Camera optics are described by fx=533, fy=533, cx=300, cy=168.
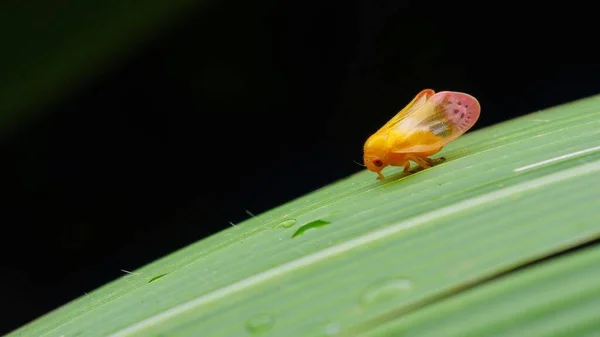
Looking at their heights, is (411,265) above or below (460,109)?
below

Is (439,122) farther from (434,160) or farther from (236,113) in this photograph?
(236,113)

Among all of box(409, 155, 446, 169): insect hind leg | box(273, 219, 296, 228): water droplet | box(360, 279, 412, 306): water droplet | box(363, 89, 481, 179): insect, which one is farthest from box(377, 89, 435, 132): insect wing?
box(360, 279, 412, 306): water droplet

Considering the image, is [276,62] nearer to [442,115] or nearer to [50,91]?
[50,91]

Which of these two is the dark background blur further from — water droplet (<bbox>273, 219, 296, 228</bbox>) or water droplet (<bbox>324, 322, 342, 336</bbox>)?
water droplet (<bbox>324, 322, 342, 336</bbox>)

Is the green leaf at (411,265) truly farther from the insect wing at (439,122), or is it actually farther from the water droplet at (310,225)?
the insect wing at (439,122)

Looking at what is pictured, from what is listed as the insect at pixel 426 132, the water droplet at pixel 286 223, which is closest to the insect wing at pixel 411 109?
the insect at pixel 426 132

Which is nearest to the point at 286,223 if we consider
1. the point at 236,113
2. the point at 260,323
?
the point at 260,323

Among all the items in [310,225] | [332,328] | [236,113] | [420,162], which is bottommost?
[332,328]
